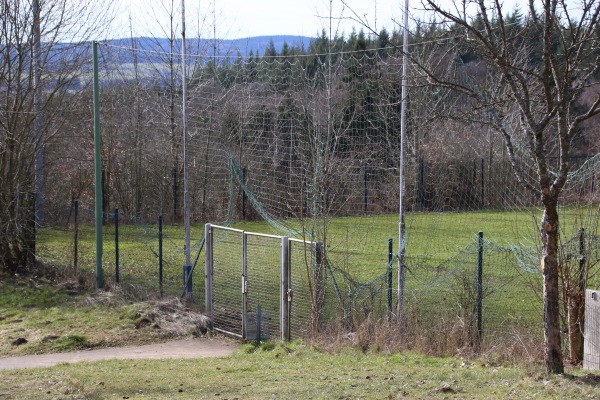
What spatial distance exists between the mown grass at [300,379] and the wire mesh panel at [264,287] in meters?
1.32

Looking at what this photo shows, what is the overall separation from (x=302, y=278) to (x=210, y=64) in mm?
10103

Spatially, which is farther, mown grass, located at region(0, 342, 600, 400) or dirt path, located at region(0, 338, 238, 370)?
dirt path, located at region(0, 338, 238, 370)

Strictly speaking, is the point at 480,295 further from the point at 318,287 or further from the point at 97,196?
the point at 97,196

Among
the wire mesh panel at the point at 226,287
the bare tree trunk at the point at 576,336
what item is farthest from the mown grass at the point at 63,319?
the bare tree trunk at the point at 576,336

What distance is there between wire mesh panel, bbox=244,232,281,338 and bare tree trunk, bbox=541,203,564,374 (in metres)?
→ 4.93

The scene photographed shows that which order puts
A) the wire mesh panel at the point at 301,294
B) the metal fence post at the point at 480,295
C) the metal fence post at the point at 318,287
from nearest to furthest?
the metal fence post at the point at 480,295
the metal fence post at the point at 318,287
the wire mesh panel at the point at 301,294

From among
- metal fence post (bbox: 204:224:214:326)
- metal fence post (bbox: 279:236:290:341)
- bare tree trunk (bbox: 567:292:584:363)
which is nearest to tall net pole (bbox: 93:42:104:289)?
metal fence post (bbox: 204:224:214:326)

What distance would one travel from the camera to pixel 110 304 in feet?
41.0

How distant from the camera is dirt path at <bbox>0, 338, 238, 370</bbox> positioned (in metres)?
9.59

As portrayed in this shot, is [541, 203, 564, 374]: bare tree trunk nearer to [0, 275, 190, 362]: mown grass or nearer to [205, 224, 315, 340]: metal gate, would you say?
[205, 224, 315, 340]: metal gate

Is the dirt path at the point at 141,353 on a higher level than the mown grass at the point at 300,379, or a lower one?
lower

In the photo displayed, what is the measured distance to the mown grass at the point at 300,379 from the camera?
6.07m

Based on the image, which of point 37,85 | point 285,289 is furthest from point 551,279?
point 37,85

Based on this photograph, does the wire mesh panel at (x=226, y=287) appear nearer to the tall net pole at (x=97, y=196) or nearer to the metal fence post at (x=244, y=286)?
the metal fence post at (x=244, y=286)
